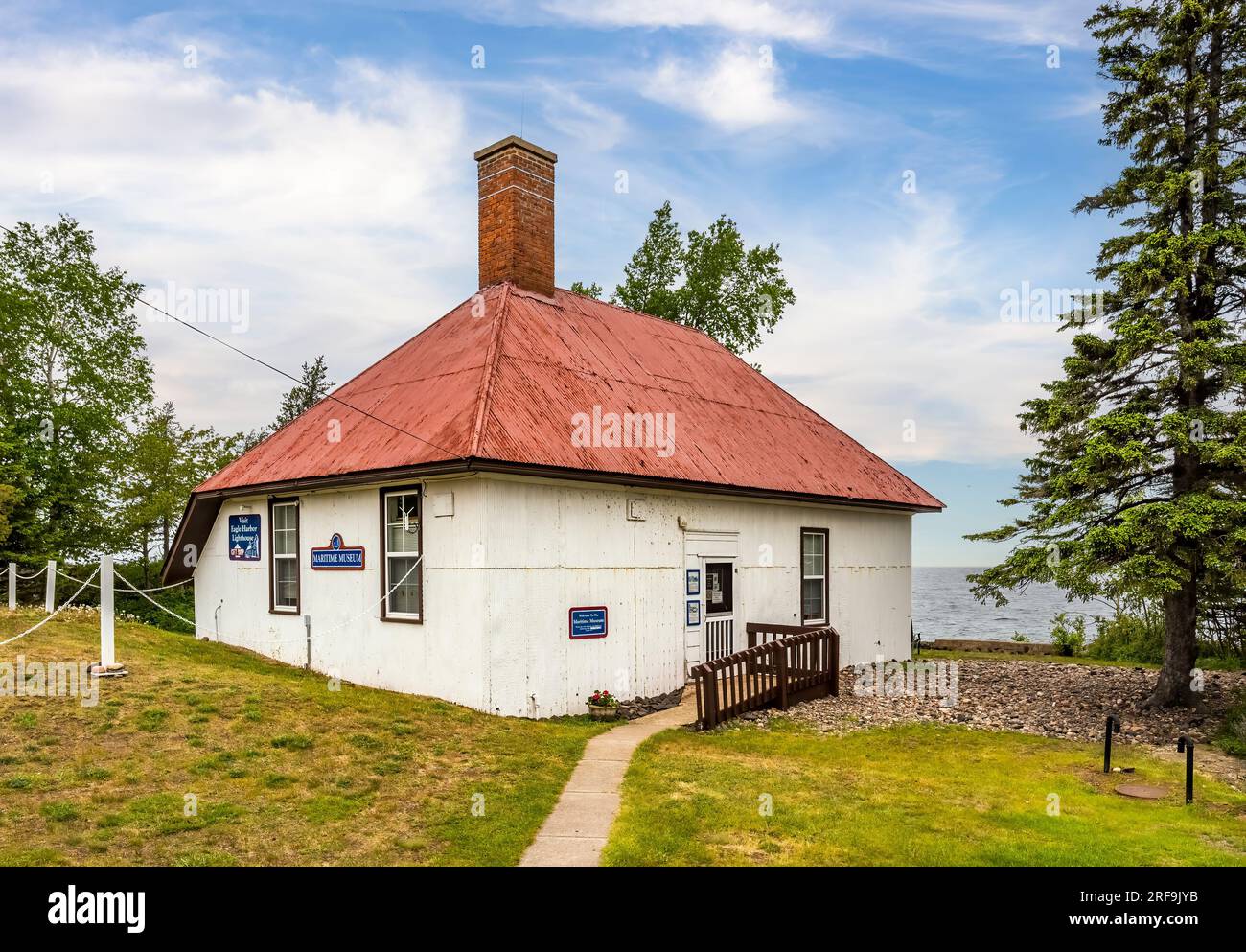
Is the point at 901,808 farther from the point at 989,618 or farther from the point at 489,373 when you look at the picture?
the point at 989,618

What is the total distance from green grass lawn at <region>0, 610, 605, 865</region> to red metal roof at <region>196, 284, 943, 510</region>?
3.68 metres

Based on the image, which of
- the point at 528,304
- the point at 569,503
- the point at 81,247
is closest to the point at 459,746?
the point at 569,503

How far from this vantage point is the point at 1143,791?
30.6 ft

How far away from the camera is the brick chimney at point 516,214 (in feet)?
55.0

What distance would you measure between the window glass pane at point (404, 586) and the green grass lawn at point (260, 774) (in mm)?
1497

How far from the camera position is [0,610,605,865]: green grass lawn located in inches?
249

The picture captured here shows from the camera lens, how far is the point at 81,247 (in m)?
32.2

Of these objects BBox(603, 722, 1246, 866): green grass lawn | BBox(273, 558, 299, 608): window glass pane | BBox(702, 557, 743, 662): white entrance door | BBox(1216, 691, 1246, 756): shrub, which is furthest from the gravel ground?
BBox(273, 558, 299, 608): window glass pane

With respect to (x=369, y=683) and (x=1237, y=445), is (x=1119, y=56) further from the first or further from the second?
(x=369, y=683)

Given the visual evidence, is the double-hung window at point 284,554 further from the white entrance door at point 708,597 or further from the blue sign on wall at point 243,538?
the white entrance door at point 708,597

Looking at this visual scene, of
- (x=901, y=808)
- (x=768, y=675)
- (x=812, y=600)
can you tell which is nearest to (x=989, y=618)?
(x=812, y=600)

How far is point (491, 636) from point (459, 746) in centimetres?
225

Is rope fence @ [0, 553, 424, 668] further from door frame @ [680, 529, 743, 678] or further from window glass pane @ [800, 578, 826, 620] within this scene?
window glass pane @ [800, 578, 826, 620]

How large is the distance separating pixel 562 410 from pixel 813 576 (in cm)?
730
